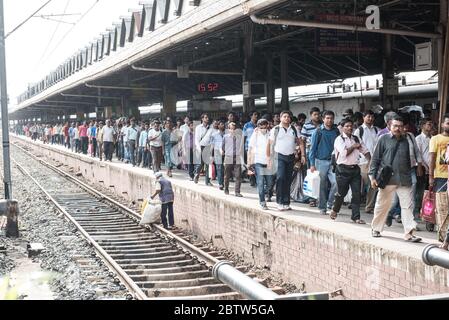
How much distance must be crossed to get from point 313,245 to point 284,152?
193 cm

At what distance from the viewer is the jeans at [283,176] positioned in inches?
345

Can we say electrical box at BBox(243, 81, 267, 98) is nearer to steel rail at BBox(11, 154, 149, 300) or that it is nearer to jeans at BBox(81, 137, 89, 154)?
steel rail at BBox(11, 154, 149, 300)

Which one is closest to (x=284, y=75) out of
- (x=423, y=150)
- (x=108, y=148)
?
(x=108, y=148)

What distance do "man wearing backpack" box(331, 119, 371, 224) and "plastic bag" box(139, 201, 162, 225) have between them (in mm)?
4879

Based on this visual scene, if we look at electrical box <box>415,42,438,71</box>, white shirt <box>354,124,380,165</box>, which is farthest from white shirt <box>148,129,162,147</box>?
white shirt <box>354,124,380,165</box>

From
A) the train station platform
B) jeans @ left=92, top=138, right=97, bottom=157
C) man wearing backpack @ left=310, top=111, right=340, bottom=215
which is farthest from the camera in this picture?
jeans @ left=92, top=138, right=97, bottom=157

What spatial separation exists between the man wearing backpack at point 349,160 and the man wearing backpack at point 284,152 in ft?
3.61

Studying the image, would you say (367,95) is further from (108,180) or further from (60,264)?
(60,264)

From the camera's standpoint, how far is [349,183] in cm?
776

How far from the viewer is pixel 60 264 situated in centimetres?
884

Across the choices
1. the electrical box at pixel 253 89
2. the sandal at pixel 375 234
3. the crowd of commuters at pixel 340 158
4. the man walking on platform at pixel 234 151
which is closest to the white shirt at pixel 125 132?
the electrical box at pixel 253 89

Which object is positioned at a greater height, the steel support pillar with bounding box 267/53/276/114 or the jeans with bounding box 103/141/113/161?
the steel support pillar with bounding box 267/53/276/114

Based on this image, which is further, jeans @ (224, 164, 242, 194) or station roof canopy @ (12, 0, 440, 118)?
jeans @ (224, 164, 242, 194)

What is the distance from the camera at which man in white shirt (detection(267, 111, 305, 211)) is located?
8.73 metres
